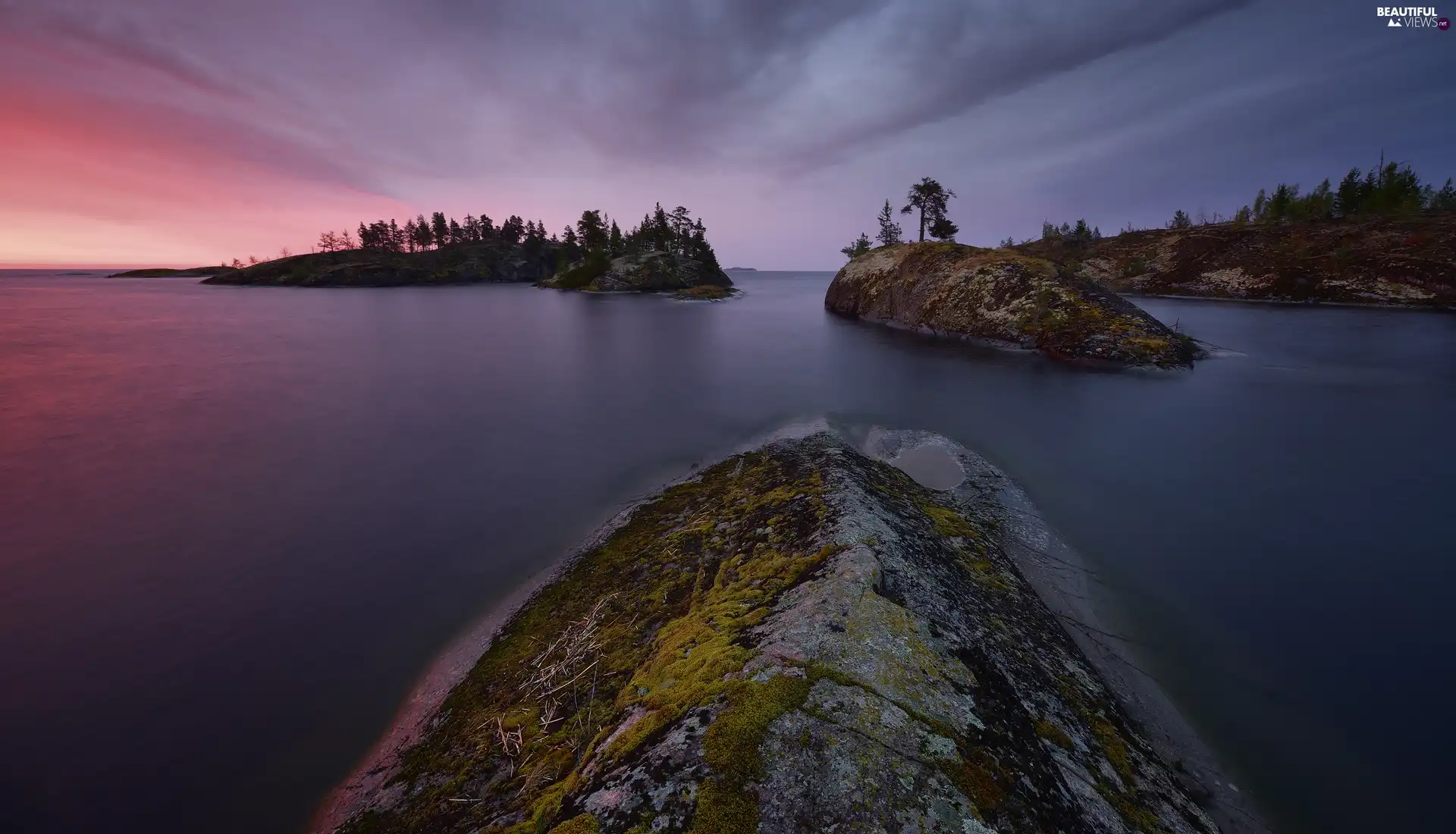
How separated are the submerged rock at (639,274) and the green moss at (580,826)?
100810 millimetres

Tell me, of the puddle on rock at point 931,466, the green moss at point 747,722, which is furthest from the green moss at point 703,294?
the green moss at point 747,722

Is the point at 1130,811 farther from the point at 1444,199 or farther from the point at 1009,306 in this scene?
the point at 1444,199

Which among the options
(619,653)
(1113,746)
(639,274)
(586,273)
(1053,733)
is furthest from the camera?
(586,273)

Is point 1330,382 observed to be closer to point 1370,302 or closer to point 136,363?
point 1370,302

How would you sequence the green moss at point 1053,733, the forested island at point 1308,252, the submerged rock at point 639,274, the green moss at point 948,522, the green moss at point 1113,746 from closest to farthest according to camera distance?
the green moss at point 1053,733
the green moss at point 1113,746
the green moss at point 948,522
the forested island at point 1308,252
the submerged rock at point 639,274

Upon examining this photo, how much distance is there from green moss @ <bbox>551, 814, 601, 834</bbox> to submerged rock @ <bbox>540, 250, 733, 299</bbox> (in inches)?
3969

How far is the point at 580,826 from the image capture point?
12.3 feet

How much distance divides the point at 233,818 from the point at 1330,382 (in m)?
43.1

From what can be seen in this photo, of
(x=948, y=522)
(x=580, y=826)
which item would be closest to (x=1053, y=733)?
(x=580, y=826)

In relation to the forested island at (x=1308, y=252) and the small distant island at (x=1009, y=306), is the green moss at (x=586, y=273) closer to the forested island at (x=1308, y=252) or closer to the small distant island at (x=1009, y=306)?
the forested island at (x=1308, y=252)

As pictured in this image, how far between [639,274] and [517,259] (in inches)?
2897

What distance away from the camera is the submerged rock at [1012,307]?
28.5m

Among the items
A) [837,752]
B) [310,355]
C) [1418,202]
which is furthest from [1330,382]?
[1418,202]

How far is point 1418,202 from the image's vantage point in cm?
8312
